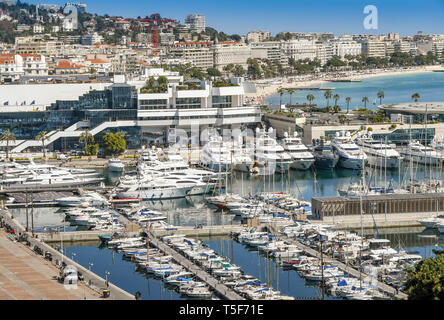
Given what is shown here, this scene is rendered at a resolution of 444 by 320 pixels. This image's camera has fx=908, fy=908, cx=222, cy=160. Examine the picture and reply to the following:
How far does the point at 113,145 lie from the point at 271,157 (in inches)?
270

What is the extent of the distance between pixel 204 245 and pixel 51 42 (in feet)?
206

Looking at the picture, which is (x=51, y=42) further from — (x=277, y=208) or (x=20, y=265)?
(x=20, y=265)

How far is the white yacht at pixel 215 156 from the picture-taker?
3341 centimetres

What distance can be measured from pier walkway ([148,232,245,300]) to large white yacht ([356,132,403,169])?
46.4 feet

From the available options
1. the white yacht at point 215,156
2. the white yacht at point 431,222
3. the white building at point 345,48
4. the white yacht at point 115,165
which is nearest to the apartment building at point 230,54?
the white building at point 345,48

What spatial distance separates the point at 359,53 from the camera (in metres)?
116

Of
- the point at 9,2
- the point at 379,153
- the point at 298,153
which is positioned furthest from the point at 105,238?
the point at 9,2

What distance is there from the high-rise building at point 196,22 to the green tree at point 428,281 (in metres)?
118

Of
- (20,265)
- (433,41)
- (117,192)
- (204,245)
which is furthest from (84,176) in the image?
(433,41)

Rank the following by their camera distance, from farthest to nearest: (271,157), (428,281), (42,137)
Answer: (42,137) → (271,157) → (428,281)

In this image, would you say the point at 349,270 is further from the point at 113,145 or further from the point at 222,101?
the point at 222,101

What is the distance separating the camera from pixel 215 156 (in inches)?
1345

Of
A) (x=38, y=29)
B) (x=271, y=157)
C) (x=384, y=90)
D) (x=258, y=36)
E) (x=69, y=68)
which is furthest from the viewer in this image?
(x=258, y=36)

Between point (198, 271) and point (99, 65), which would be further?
point (99, 65)
